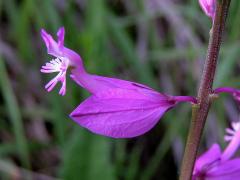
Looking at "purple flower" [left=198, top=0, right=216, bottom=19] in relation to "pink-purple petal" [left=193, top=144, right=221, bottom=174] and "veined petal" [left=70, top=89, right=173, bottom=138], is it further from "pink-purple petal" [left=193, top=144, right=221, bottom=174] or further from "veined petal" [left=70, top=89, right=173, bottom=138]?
"pink-purple petal" [left=193, top=144, right=221, bottom=174]

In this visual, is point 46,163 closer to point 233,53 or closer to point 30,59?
point 30,59

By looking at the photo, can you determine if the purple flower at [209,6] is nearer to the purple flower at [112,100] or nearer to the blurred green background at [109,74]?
the purple flower at [112,100]

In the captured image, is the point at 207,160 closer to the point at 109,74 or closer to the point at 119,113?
the point at 119,113

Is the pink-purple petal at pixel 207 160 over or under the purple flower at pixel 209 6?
under

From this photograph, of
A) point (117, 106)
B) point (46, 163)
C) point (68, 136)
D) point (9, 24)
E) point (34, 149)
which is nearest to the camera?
point (117, 106)

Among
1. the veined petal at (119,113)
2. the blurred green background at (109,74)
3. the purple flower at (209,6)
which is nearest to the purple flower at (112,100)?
the veined petal at (119,113)

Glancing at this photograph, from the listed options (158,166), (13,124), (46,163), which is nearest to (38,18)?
(13,124)

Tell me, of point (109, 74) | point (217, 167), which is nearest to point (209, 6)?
point (217, 167)
